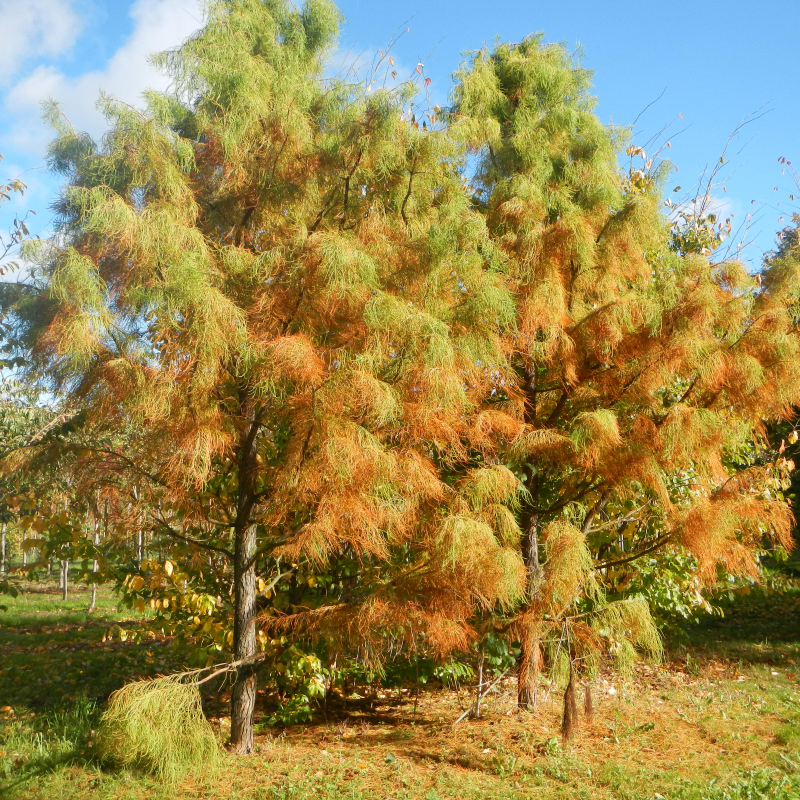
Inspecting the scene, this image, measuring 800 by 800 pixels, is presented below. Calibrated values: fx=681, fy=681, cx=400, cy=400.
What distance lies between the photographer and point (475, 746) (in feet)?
16.3

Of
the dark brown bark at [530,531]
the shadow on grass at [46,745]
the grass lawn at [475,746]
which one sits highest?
the dark brown bark at [530,531]

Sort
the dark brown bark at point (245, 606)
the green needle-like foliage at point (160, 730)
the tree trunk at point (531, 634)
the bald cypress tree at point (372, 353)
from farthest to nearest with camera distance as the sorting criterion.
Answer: the dark brown bark at point (245, 606), the tree trunk at point (531, 634), the bald cypress tree at point (372, 353), the green needle-like foliage at point (160, 730)

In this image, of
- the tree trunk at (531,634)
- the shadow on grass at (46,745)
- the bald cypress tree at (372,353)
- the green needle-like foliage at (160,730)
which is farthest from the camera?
the tree trunk at (531,634)

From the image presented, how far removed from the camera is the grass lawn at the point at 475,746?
4.17 metres

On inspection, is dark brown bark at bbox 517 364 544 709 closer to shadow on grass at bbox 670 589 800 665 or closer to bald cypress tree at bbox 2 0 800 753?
bald cypress tree at bbox 2 0 800 753

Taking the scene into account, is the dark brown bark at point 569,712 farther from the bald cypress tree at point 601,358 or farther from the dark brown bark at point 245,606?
the dark brown bark at point 245,606

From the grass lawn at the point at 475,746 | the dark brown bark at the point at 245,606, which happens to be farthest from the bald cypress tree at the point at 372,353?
the grass lawn at the point at 475,746

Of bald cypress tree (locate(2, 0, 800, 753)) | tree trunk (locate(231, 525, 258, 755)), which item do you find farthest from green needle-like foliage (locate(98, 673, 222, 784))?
bald cypress tree (locate(2, 0, 800, 753))

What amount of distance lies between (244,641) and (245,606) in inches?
9.3

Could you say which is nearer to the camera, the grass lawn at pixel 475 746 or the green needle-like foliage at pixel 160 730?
the green needle-like foliage at pixel 160 730

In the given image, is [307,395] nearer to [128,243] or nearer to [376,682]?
[128,243]

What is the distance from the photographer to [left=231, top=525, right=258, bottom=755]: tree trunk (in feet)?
15.4

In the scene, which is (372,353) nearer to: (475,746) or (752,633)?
(475,746)

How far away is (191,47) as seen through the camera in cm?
509
